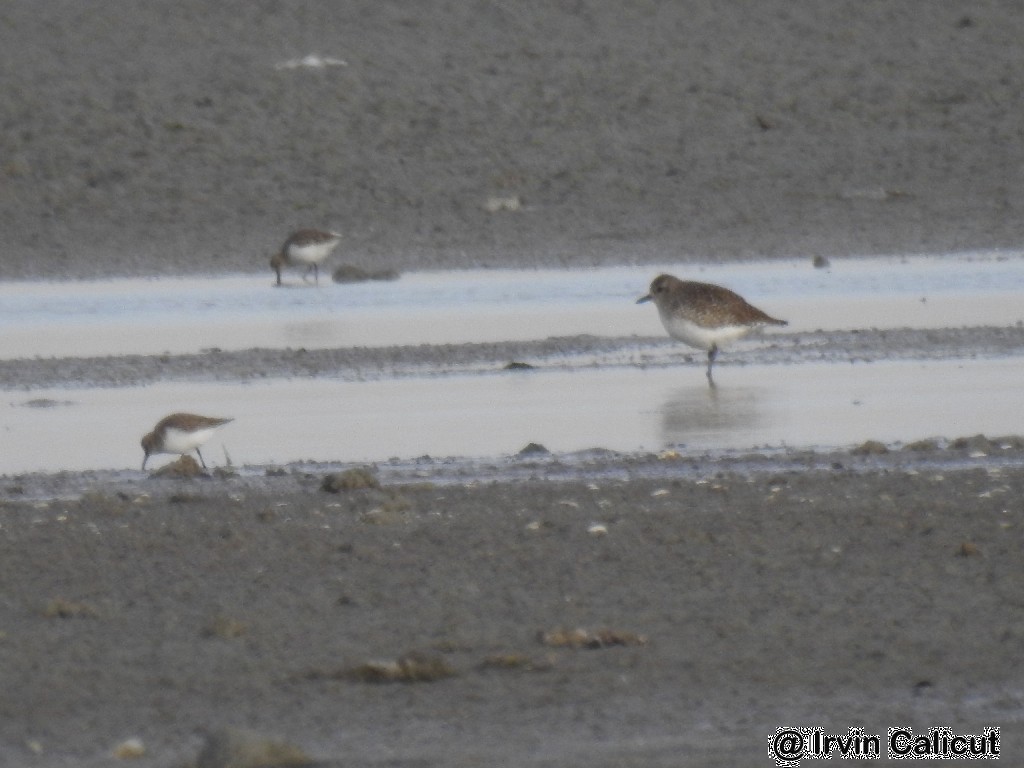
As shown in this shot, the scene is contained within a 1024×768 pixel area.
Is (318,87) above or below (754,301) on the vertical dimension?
above

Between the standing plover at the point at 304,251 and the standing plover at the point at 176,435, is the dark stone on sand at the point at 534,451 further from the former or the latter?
the standing plover at the point at 304,251

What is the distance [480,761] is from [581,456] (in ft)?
12.9

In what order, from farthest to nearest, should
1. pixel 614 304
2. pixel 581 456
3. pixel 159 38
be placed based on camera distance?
pixel 159 38 → pixel 614 304 → pixel 581 456

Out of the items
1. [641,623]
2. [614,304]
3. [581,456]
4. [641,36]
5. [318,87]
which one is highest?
[641,36]

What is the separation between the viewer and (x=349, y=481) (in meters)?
7.91

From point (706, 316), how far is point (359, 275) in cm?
493

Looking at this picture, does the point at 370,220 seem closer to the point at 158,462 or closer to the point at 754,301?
the point at 754,301

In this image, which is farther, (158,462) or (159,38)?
(159,38)

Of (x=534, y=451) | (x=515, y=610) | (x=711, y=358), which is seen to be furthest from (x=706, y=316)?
(x=515, y=610)

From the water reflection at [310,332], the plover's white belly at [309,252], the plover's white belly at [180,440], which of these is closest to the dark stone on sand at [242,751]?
the plover's white belly at [180,440]

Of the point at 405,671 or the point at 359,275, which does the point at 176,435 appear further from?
the point at 359,275

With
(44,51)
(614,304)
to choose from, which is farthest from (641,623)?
(44,51)

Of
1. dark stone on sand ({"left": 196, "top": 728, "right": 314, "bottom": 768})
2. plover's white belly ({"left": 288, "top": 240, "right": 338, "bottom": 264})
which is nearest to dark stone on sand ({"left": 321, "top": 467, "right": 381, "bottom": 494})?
dark stone on sand ({"left": 196, "top": 728, "right": 314, "bottom": 768})

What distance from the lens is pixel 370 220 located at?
17969mm
